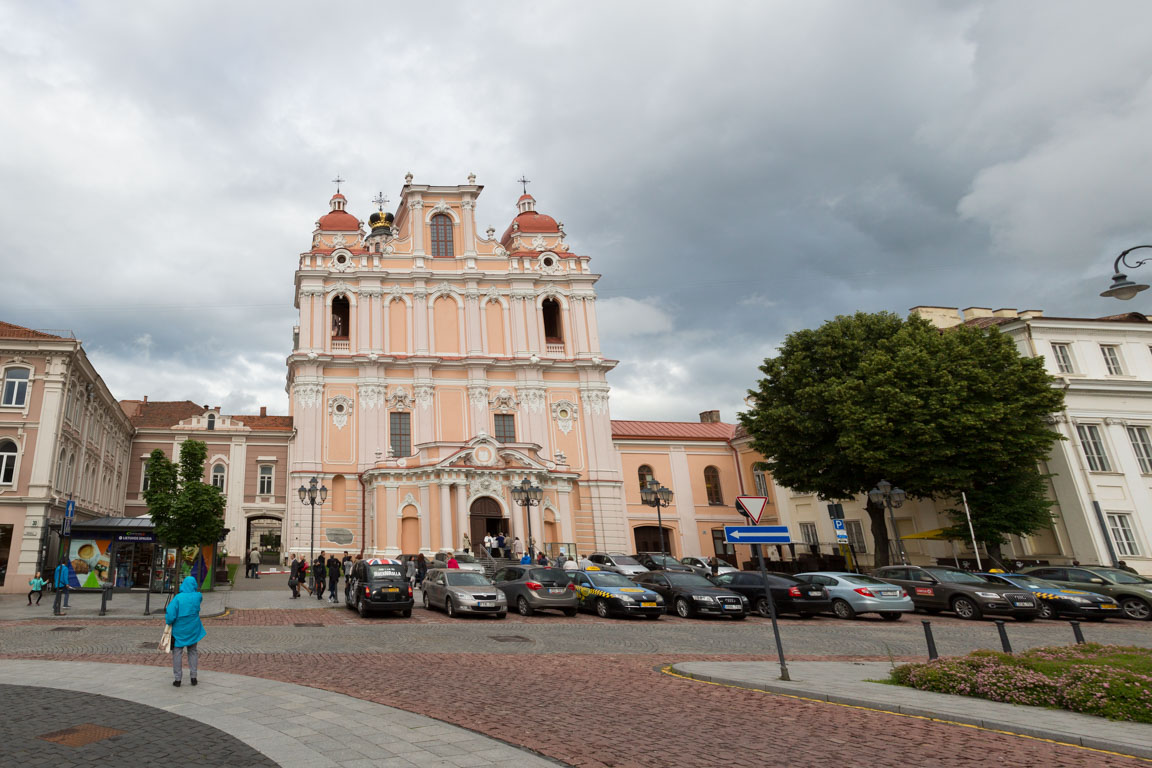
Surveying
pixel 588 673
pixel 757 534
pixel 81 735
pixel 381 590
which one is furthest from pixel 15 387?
pixel 757 534

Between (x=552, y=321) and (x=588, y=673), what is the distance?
44379 millimetres

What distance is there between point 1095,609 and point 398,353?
40854 mm

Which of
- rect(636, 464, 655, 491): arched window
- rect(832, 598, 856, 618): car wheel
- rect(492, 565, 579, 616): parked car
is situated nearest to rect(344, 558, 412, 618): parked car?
rect(492, 565, 579, 616): parked car

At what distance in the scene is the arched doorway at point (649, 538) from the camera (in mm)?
52094

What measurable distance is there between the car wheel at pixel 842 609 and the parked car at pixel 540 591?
804 centimetres

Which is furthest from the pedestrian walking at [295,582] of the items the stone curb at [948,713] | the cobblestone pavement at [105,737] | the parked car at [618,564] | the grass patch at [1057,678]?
the grass patch at [1057,678]

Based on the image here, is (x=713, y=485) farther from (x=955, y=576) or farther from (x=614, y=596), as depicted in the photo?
(x=614, y=596)

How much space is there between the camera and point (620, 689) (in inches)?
414

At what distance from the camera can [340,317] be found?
5234cm

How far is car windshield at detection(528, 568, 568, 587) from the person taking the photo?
22.2 m

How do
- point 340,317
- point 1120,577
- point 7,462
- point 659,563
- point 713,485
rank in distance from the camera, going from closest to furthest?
point 1120,577 → point 7,462 → point 659,563 → point 340,317 → point 713,485

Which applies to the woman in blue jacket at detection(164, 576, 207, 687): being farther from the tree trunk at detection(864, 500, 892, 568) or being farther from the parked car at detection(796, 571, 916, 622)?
the tree trunk at detection(864, 500, 892, 568)

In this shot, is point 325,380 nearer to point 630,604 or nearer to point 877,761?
point 630,604

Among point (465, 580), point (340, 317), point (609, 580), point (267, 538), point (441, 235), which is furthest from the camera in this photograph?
point (267, 538)
